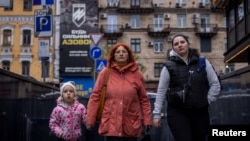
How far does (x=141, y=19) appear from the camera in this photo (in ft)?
156

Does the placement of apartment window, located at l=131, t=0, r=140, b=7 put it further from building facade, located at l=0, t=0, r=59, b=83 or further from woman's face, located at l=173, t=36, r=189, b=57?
woman's face, located at l=173, t=36, r=189, b=57

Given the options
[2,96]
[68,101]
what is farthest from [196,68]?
[2,96]

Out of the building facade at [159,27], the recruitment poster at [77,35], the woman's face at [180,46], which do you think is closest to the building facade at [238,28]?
the woman's face at [180,46]

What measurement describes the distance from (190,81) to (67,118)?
2.19 metres

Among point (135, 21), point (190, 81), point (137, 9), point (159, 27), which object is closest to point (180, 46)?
point (190, 81)

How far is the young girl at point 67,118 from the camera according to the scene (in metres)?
6.13

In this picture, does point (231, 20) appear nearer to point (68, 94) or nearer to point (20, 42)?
point (68, 94)

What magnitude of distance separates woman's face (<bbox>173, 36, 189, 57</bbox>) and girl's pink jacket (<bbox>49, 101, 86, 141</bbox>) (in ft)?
6.51

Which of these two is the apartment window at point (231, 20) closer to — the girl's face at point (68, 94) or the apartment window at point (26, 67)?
the girl's face at point (68, 94)

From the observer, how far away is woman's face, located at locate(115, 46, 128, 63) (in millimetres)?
5121

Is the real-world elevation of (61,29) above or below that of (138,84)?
above

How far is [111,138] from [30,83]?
4.45m

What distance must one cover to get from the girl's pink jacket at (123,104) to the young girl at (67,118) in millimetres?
1174

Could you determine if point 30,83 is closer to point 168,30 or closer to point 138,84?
point 138,84
